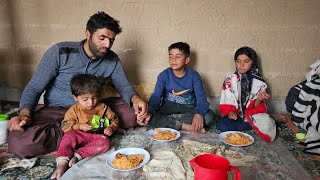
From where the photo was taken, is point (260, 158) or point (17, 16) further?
point (17, 16)

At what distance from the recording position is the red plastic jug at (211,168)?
1.38 meters

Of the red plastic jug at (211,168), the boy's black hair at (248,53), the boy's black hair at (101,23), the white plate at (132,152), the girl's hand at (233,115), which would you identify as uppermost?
the boy's black hair at (101,23)

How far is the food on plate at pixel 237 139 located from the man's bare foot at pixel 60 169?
4.15 ft

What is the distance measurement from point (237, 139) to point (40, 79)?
67.3 inches

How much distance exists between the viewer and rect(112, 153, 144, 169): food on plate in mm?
1875

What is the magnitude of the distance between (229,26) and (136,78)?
1243mm

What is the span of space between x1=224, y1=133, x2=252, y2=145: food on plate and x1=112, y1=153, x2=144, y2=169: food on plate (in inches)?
31.1

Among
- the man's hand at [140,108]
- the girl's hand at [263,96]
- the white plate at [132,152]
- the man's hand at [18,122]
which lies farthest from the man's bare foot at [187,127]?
the man's hand at [18,122]

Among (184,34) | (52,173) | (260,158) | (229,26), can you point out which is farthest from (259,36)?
(52,173)

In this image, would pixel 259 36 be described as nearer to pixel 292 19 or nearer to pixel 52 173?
pixel 292 19

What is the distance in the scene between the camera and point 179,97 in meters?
3.03

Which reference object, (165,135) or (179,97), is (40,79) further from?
(179,97)

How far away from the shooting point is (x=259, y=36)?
3287 millimetres

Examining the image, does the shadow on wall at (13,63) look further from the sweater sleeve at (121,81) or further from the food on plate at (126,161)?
the food on plate at (126,161)
